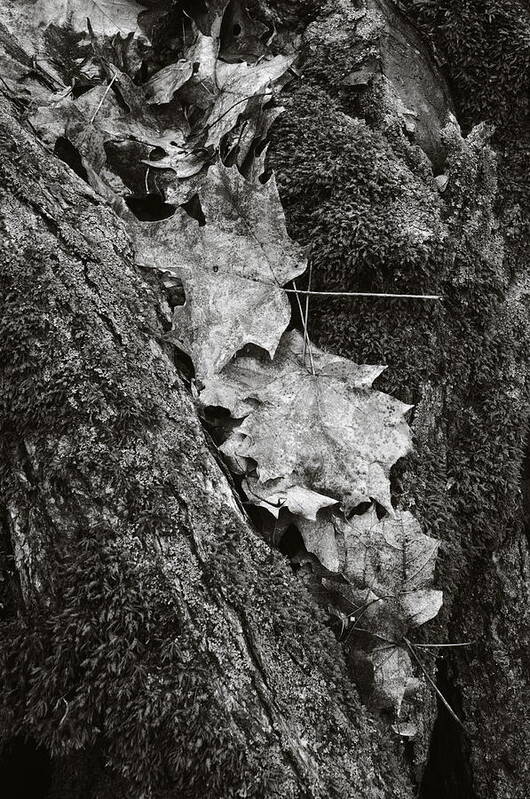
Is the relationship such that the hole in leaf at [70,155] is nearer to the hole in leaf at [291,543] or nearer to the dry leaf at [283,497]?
the dry leaf at [283,497]

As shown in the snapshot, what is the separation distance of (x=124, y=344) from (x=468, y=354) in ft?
4.11

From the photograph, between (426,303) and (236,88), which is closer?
(426,303)

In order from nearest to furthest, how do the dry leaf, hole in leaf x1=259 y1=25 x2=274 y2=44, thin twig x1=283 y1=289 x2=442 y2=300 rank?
the dry leaf → thin twig x1=283 y1=289 x2=442 y2=300 → hole in leaf x1=259 y1=25 x2=274 y2=44

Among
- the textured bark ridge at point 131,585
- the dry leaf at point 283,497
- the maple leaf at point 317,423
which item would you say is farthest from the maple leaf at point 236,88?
the dry leaf at point 283,497

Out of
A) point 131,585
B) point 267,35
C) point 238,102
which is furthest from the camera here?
point 267,35

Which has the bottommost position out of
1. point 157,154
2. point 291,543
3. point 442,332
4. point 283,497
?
point 291,543

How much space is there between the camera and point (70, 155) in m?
2.11

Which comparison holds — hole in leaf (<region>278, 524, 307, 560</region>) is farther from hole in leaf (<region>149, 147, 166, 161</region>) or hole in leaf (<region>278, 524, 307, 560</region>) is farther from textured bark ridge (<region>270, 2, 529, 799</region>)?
hole in leaf (<region>149, 147, 166, 161</region>)

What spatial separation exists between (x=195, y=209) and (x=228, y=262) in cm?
27

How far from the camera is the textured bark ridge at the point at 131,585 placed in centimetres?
138

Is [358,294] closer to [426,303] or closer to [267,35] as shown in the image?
[426,303]

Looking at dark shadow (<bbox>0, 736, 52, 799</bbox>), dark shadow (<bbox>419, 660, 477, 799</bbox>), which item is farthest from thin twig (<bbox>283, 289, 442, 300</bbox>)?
dark shadow (<bbox>0, 736, 52, 799</bbox>)

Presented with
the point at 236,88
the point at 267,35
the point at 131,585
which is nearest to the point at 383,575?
the point at 131,585

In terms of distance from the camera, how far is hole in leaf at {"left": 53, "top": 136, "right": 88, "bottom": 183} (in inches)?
82.0
